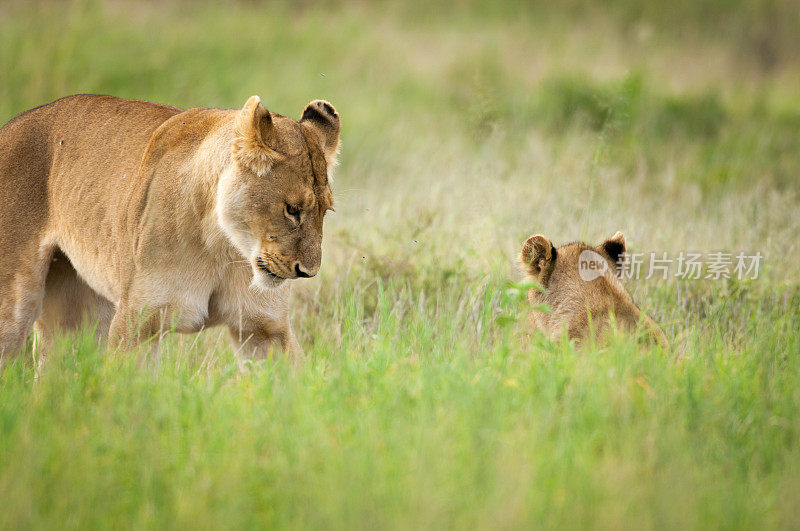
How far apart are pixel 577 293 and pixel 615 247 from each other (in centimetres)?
44

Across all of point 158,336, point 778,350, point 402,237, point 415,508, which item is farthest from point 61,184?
point 778,350

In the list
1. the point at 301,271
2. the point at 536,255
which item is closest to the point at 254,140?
the point at 301,271

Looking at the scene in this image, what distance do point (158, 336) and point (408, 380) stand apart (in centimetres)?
137

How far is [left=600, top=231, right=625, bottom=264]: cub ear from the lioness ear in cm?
178

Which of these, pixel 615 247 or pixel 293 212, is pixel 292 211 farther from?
pixel 615 247

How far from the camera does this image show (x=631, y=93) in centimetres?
1310

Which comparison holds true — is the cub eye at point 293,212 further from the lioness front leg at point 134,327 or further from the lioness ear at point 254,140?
the lioness front leg at point 134,327

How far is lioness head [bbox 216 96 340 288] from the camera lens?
4195mm

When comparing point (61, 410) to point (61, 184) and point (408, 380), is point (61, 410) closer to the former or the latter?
point (408, 380)

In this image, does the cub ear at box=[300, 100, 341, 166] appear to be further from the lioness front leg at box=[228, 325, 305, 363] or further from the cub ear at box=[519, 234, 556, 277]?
the cub ear at box=[519, 234, 556, 277]

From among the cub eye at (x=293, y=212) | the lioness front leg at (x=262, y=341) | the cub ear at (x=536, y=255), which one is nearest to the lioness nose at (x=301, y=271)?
the cub eye at (x=293, y=212)

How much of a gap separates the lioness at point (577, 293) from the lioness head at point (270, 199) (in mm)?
1092

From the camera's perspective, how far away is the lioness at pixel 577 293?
4.57 m

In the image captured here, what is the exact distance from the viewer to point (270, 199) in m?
4.23
